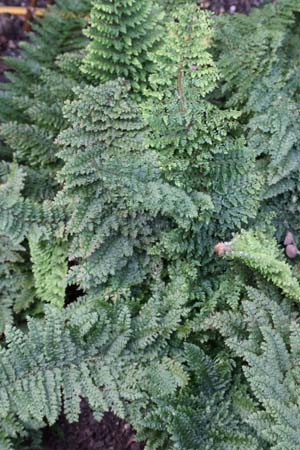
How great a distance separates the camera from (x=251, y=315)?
8.32 feet

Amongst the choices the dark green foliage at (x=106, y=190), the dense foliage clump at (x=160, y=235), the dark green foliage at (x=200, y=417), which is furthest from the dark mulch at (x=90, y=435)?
the dark green foliage at (x=106, y=190)

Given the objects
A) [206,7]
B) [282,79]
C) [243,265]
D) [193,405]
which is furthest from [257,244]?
[206,7]

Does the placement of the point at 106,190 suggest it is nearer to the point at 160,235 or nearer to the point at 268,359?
the point at 160,235

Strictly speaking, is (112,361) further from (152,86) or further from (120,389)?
(152,86)

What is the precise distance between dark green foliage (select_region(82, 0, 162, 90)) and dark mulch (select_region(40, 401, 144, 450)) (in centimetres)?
176

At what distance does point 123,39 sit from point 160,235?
97 centimetres

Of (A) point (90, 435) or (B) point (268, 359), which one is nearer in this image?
(B) point (268, 359)

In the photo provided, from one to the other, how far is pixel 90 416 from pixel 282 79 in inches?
80.2

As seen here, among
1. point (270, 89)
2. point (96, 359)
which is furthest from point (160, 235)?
point (270, 89)

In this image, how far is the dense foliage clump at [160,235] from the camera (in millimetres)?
2428

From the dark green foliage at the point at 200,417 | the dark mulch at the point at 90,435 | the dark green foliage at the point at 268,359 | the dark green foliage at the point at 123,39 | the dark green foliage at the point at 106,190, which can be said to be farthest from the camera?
the dark mulch at the point at 90,435

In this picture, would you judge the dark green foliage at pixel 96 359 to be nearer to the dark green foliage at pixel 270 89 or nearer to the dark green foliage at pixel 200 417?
the dark green foliage at pixel 200 417

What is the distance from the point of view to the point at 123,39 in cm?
281

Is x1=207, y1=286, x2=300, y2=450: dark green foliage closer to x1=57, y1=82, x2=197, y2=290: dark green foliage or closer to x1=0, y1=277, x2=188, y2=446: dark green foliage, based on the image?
x1=0, y1=277, x2=188, y2=446: dark green foliage
